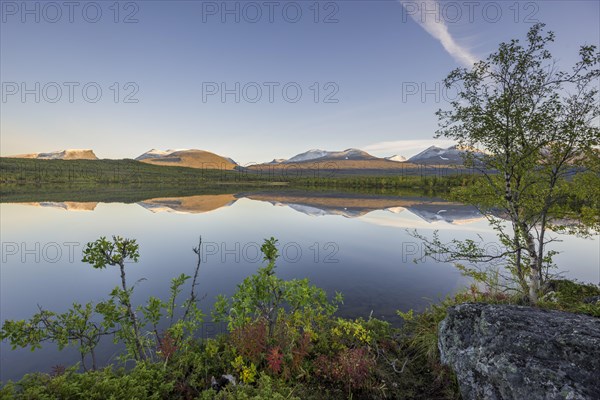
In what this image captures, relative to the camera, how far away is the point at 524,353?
4.81 metres

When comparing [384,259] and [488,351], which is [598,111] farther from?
[384,259]

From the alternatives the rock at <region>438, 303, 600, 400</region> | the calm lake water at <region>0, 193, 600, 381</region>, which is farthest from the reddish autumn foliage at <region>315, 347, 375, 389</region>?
the calm lake water at <region>0, 193, 600, 381</region>

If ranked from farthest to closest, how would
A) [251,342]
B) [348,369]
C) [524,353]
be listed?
[251,342] → [348,369] → [524,353]

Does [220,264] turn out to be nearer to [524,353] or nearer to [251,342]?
[251,342]

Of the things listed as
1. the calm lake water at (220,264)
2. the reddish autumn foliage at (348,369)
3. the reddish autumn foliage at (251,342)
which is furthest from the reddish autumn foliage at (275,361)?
the calm lake water at (220,264)

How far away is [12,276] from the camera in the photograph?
17.5 metres

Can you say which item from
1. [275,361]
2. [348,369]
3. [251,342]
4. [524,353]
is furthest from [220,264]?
[524,353]

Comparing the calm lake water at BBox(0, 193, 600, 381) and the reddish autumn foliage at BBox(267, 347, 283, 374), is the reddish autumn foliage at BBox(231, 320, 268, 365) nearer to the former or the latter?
the reddish autumn foliage at BBox(267, 347, 283, 374)


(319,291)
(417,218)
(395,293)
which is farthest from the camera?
(417,218)

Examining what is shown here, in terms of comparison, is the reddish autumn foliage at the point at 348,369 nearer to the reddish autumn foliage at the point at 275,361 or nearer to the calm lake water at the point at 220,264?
the reddish autumn foliage at the point at 275,361

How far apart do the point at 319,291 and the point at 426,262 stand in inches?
665

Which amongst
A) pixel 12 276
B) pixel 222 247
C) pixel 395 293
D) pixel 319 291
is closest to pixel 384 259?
pixel 395 293

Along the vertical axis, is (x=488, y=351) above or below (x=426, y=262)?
above

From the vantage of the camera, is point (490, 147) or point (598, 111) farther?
point (490, 147)
